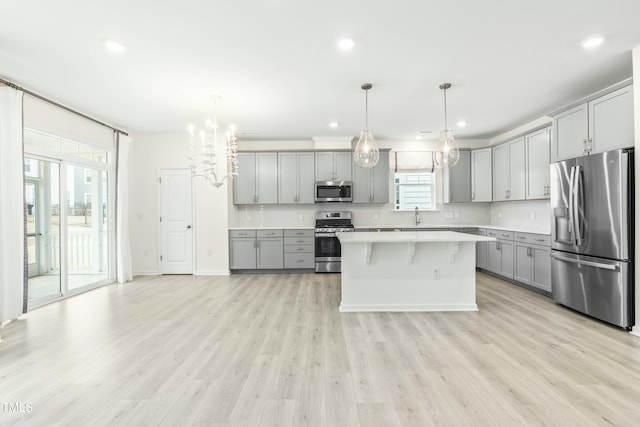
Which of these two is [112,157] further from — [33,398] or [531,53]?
[531,53]

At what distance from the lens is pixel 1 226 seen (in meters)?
3.39

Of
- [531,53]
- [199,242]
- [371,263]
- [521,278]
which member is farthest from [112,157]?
[521,278]

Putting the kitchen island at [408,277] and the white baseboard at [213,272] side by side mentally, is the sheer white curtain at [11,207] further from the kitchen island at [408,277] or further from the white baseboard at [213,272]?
the kitchen island at [408,277]

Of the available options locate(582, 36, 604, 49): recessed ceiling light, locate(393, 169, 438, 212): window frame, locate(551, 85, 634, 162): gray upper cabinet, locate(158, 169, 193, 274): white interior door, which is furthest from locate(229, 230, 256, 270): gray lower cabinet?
locate(582, 36, 604, 49): recessed ceiling light

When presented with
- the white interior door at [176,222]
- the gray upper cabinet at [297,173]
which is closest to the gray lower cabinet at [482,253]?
the gray upper cabinet at [297,173]

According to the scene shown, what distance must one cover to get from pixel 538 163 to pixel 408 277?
115 inches

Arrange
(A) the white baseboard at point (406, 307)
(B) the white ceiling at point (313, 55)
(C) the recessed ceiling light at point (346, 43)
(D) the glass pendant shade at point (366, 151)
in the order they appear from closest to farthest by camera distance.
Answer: (B) the white ceiling at point (313, 55) → (C) the recessed ceiling light at point (346, 43) → (D) the glass pendant shade at point (366, 151) → (A) the white baseboard at point (406, 307)

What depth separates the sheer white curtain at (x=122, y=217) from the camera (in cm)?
549

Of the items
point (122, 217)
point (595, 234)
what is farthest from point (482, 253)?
point (122, 217)

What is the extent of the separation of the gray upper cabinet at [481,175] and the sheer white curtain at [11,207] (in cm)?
698

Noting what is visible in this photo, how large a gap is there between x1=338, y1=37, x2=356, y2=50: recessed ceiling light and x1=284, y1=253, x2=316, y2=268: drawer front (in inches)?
160

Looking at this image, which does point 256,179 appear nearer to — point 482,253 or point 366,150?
point 366,150

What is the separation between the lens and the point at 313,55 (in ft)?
9.98

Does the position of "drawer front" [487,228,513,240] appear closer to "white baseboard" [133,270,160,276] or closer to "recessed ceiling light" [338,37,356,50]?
"recessed ceiling light" [338,37,356,50]
